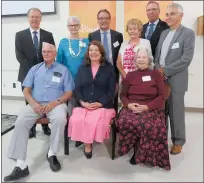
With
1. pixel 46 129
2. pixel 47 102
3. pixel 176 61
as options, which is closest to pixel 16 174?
pixel 47 102

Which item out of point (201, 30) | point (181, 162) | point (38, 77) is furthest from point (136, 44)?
point (201, 30)

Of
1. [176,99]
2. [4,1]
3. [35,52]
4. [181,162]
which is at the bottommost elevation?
[181,162]

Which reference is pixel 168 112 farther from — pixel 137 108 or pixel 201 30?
pixel 201 30

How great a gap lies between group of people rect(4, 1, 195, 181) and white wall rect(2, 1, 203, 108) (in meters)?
1.35

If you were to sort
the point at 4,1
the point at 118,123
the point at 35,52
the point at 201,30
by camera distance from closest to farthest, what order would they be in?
the point at 118,123 → the point at 35,52 → the point at 201,30 → the point at 4,1

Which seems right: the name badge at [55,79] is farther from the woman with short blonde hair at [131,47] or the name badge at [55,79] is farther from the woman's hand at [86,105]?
the woman with short blonde hair at [131,47]

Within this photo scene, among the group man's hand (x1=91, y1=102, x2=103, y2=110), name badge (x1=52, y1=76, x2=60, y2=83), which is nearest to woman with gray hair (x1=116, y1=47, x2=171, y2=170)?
man's hand (x1=91, y1=102, x2=103, y2=110)

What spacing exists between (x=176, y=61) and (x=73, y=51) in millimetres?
1198

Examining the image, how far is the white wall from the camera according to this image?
4055mm

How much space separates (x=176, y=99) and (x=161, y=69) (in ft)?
1.25

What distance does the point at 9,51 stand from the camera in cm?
497

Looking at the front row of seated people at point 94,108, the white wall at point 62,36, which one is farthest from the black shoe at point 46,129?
the white wall at point 62,36

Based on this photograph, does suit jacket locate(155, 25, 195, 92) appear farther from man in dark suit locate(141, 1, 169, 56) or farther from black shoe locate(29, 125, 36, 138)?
black shoe locate(29, 125, 36, 138)

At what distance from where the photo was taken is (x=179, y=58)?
266 centimetres
